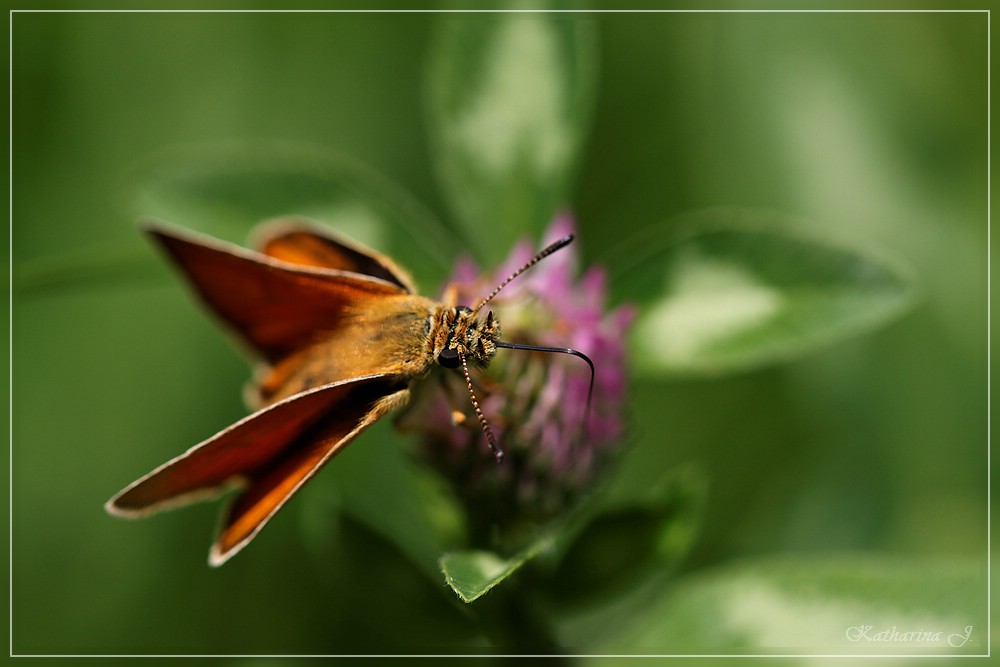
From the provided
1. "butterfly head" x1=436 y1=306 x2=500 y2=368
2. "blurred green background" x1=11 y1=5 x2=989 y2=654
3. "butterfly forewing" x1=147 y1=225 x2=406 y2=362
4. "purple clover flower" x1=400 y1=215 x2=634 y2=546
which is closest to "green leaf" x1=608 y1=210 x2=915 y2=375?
"purple clover flower" x1=400 y1=215 x2=634 y2=546

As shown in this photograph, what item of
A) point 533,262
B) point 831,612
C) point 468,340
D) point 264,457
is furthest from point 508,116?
point 831,612

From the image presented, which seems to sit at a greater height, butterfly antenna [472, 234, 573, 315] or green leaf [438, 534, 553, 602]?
butterfly antenna [472, 234, 573, 315]

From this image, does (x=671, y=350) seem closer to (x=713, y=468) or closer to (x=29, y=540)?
(x=713, y=468)

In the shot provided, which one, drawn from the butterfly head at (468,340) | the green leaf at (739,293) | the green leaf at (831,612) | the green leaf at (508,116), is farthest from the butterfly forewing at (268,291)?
the green leaf at (831,612)

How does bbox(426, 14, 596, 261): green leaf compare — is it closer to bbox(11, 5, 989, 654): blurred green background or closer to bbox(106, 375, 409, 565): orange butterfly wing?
bbox(106, 375, 409, 565): orange butterfly wing

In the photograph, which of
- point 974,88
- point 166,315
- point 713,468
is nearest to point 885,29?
point 974,88

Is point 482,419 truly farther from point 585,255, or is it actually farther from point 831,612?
point 585,255

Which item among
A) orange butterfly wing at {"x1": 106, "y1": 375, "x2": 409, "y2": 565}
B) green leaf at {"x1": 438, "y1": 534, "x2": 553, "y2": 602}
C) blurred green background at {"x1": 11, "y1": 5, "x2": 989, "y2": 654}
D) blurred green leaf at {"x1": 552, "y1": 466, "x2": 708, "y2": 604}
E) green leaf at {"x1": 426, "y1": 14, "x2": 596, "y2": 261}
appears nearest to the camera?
green leaf at {"x1": 438, "y1": 534, "x2": 553, "y2": 602}

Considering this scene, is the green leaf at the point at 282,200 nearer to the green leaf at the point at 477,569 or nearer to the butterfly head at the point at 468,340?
the butterfly head at the point at 468,340
